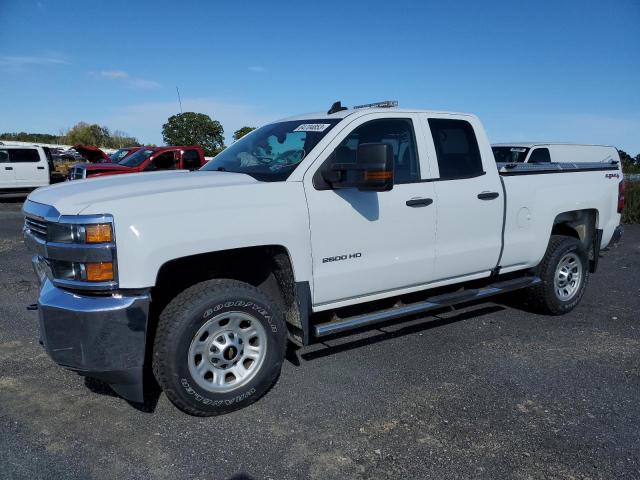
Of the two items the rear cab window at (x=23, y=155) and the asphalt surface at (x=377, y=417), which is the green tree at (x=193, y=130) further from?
the asphalt surface at (x=377, y=417)

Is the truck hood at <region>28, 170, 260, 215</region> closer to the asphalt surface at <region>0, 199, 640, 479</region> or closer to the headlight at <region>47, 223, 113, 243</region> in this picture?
the headlight at <region>47, 223, 113, 243</region>

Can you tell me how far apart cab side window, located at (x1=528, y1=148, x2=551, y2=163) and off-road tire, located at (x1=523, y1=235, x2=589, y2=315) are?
26.1 feet

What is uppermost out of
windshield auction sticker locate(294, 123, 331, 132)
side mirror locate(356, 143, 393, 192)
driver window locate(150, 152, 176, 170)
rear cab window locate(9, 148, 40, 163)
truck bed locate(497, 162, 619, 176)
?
rear cab window locate(9, 148, 40, 163)

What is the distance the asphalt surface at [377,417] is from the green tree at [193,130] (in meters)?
37.1

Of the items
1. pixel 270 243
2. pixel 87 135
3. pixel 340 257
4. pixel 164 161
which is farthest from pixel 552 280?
pixel 87 135

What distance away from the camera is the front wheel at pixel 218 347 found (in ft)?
10.3

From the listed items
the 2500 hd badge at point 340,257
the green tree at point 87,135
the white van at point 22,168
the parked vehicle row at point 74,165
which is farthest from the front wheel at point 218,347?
the green tree at point 87,135

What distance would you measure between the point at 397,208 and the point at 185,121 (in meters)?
39.4

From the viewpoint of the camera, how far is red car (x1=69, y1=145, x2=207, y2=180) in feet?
48.2

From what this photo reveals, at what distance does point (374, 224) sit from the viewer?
3.89 meters

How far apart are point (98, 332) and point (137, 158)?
13.9 metres

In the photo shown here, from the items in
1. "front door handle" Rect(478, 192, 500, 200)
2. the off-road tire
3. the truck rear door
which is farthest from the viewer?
the off-road tire

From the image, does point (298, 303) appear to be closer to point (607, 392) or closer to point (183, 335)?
point (183, 335)

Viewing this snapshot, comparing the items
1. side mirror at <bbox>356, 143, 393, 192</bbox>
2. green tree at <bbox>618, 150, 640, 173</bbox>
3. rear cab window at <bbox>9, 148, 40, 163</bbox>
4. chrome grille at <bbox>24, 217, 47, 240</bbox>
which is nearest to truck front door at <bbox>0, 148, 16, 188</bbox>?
rear cab window at <bbox>9, 148, 40, 163</bbox>
